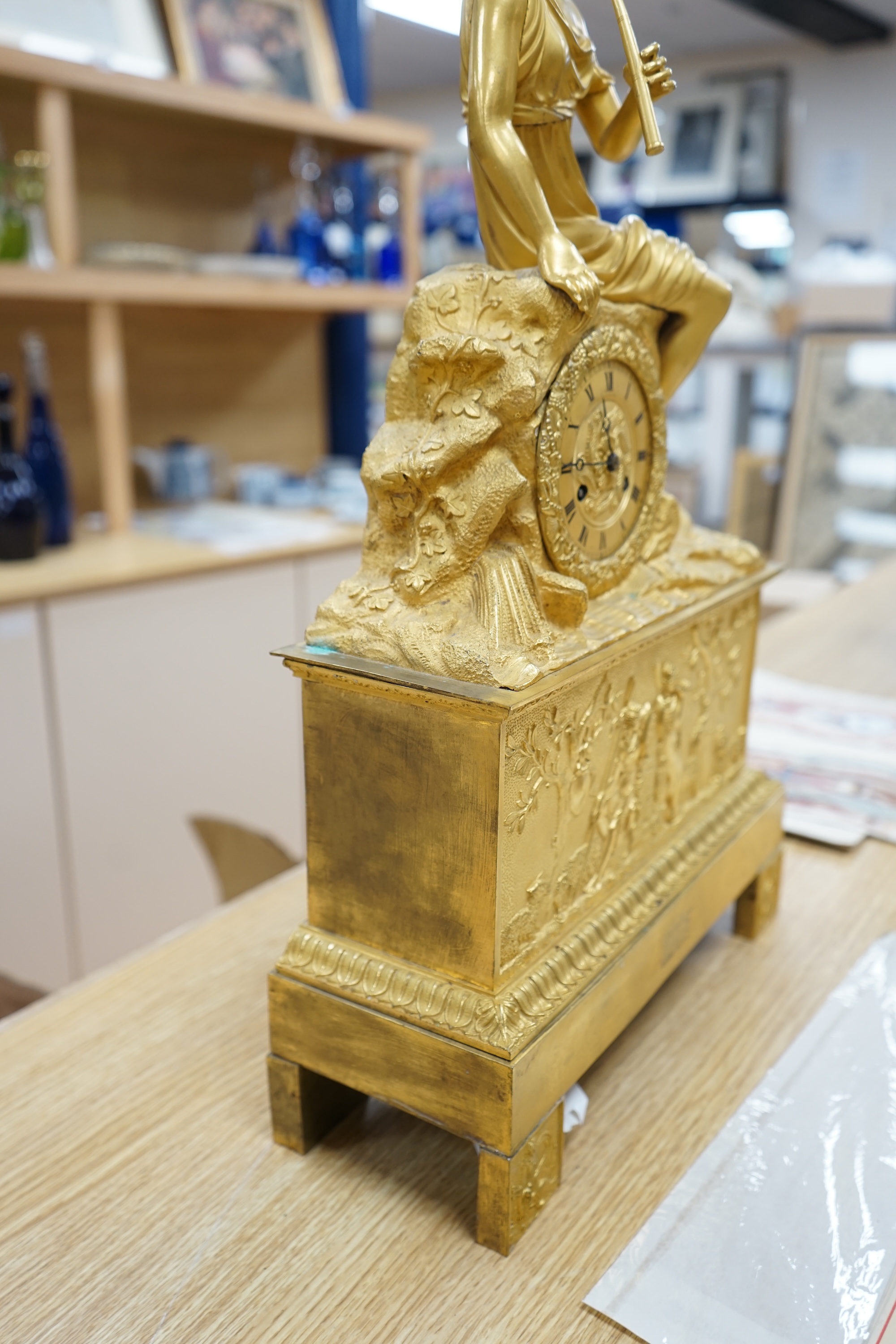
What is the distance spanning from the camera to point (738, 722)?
109 cm

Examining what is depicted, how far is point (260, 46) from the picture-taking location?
2410mm

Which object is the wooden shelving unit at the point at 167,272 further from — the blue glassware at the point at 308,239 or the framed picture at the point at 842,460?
the framed picture at the point at 842,460

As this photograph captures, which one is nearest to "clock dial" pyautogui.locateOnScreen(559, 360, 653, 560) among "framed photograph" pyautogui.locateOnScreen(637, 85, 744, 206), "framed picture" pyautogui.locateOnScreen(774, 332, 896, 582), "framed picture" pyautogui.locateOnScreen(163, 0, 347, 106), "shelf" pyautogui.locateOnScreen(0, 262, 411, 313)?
"shelf" pyautogui.locateOnScreen(0, 262, 411, 313)

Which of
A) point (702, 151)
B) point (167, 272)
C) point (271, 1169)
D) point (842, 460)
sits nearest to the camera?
point (271, 1169)

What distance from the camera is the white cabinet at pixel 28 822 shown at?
5.82 feet

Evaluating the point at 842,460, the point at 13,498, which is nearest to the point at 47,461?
the point at 13,498

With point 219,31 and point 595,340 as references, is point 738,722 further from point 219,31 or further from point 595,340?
point 219,31

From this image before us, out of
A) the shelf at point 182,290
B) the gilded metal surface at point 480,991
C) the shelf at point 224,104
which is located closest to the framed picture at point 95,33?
the shelf at point 224,104

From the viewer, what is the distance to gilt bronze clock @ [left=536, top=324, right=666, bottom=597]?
75 centimetres

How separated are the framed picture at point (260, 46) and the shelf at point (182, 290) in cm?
44

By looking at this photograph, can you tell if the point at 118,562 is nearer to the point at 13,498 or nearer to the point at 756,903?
the point at 13,498

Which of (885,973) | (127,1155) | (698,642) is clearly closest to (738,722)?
(698,642)

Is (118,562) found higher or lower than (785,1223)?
higher

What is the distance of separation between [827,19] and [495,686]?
552 cm
